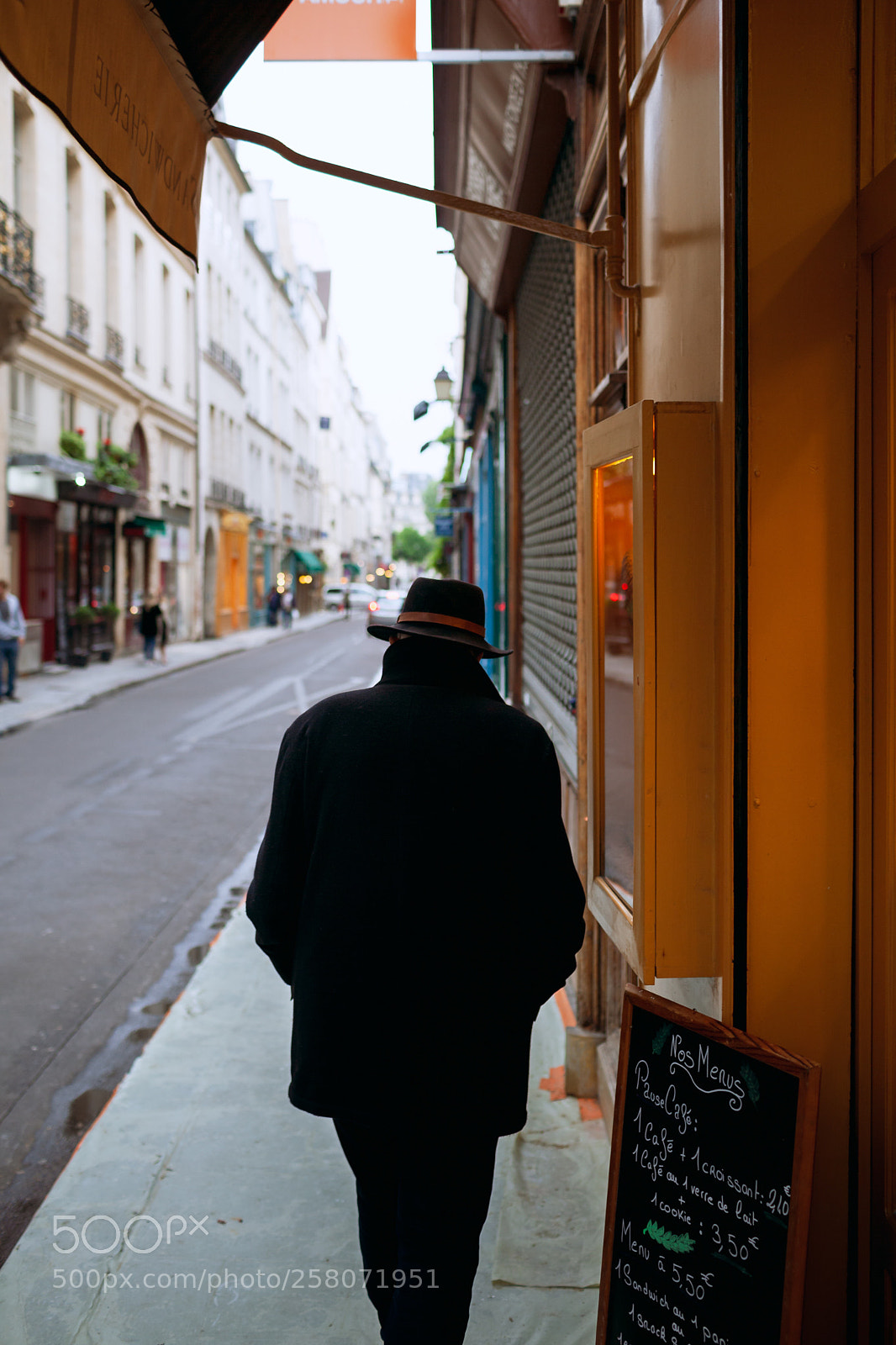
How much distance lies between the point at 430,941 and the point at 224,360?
3834 centimetres

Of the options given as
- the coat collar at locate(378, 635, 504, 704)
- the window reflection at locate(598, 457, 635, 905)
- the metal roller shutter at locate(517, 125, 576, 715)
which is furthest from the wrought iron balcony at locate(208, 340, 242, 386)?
the coat collar at locate(378, 635, 504, 704)

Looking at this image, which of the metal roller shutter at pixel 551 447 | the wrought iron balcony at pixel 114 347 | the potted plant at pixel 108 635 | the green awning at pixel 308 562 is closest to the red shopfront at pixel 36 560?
the potted plant at pixel 108 635

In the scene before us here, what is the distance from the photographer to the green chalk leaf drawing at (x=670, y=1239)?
2.16m

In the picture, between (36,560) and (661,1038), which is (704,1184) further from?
(36,560)

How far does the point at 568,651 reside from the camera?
5289mm

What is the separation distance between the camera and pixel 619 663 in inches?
271

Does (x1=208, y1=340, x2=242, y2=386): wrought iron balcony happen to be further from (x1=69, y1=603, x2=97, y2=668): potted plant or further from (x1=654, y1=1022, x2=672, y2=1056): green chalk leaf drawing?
(x1=654, y1=1022, x2=672, y2=1056): green chalk leaf drawing

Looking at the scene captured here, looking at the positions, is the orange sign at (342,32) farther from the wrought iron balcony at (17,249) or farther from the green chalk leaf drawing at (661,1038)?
the wrought iron balcony at (17,249)

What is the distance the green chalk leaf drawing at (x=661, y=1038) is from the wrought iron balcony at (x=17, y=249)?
1720 centimetres

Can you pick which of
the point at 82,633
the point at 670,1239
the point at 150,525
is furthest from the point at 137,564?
the point at 670,1239

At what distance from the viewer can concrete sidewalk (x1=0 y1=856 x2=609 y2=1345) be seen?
9.25 feet

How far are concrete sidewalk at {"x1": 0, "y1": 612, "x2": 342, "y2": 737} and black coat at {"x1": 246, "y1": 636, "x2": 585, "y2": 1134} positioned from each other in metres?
12.4

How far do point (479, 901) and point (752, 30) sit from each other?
6.11 feet

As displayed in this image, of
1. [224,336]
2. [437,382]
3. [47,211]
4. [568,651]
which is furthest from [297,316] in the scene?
[568,651]
